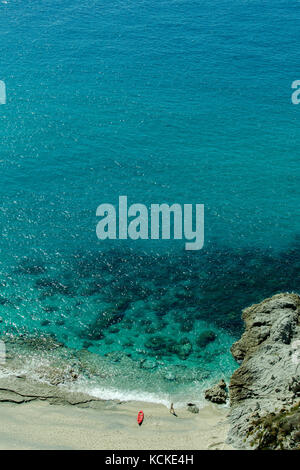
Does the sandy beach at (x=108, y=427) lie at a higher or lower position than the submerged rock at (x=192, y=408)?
lower

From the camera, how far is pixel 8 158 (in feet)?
243

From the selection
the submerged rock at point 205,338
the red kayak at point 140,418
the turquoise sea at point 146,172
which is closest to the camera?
the red kayak at point 140,418

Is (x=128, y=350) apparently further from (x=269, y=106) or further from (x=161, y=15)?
(x=161, y=15)

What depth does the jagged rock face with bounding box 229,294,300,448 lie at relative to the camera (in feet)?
126

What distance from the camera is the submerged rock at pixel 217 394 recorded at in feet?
141

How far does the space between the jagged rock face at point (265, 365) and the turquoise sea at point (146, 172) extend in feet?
9.96

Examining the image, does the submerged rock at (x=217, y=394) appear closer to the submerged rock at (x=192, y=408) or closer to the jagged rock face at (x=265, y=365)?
the jagged rock face at (x=265, y=365)

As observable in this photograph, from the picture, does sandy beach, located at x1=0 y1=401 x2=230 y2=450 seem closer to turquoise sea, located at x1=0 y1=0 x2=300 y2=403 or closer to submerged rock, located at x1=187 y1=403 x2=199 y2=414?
submerged rock, located at x1=187 y1=403 x2=199 y2=414

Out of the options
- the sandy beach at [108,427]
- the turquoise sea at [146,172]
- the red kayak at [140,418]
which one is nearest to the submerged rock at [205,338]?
the turquoise sea at [146,172]

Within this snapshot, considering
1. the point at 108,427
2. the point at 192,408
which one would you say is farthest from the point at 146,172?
the point at 108,427

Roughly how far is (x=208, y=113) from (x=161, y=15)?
44347 mm

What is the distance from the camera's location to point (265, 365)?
1673 inches
